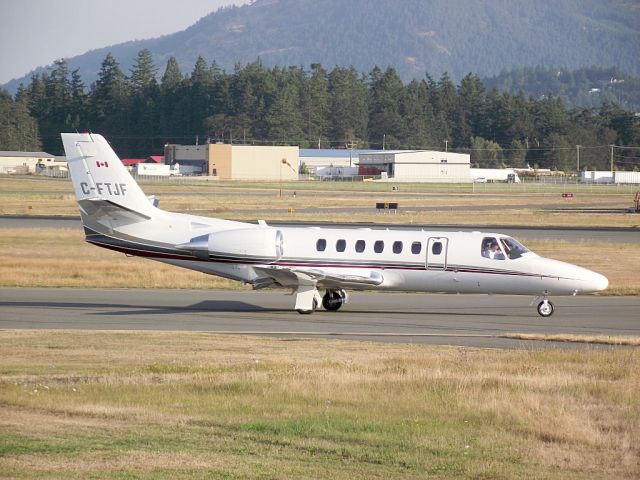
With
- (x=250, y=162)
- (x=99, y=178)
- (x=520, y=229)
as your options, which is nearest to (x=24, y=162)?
(x=250, y=162)

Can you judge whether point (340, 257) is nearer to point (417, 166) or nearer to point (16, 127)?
point (417, 166)

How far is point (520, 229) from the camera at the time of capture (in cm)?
5962

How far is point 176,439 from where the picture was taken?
12.5m

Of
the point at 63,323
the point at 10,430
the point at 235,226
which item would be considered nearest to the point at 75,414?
the point at 10,430

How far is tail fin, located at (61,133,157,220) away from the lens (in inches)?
1144

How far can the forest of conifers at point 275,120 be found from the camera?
17675cm

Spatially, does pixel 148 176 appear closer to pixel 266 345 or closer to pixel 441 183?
pixel 441 183

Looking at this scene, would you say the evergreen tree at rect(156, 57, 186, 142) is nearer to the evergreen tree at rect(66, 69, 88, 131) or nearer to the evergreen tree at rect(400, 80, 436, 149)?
the evergreen tree at rect(66, 69, 88, 131)

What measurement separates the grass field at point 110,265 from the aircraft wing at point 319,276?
7.62m

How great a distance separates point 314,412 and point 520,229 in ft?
153

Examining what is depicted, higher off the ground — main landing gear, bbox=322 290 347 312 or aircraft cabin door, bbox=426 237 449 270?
aircraft cabin door, bbox=426 237 449 270

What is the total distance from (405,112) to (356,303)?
170 m

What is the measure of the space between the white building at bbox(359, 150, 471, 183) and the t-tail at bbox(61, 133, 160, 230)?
399ft

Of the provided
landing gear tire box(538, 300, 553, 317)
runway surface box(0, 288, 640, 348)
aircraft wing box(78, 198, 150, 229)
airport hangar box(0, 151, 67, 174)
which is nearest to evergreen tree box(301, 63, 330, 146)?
airport hangar box(0, 151, 67, 174)
